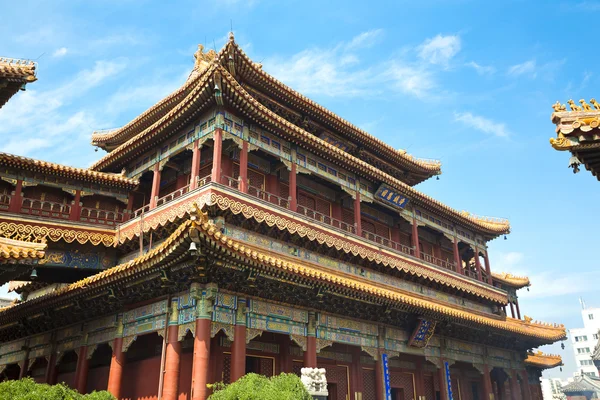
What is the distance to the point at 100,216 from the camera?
687 inches

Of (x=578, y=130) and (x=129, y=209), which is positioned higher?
(x=129, y=209)

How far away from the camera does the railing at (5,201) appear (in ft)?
50.8

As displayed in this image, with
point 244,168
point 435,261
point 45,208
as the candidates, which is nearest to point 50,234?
point 45,208

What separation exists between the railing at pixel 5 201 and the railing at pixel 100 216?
218 centimetres

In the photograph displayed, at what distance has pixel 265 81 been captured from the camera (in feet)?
60.7

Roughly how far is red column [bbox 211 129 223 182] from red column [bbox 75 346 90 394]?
268 inches

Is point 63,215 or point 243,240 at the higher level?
point 63,215

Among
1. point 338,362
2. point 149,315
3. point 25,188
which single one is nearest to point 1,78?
point 25,188

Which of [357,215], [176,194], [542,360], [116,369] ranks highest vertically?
[176,194]

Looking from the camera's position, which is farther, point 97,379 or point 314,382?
point 97,379

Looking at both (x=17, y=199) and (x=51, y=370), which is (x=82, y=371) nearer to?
(x=51, y=370)

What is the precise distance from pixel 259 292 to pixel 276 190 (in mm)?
5266

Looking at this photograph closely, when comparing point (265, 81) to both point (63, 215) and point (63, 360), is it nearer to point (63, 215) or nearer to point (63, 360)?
point (63, 215)

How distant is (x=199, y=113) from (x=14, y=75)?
532cm
